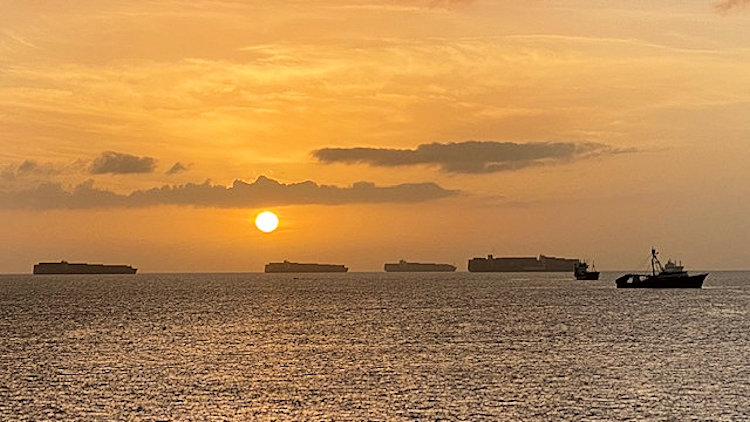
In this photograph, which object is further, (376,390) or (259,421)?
(376,390)

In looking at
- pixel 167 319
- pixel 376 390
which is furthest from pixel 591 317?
pixel 376 390

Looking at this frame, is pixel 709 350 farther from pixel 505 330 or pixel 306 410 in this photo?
pixel 306 410

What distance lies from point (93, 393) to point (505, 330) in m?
84.3

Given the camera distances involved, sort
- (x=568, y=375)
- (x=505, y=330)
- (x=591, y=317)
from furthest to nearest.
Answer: (x=591, y=317), (x=505, y=330), (x=568, y=375)

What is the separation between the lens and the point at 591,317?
633 ft

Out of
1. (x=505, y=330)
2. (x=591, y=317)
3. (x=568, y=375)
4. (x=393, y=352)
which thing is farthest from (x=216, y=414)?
(x=591, y=317)

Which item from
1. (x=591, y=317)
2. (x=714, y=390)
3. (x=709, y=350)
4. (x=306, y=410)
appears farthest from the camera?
(x=591, y=317)

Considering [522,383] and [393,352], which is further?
[393,352]

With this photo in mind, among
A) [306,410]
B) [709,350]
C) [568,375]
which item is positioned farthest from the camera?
[709,350]

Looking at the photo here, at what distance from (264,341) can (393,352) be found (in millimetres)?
27476

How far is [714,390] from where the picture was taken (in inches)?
3479

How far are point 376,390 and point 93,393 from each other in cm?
2493

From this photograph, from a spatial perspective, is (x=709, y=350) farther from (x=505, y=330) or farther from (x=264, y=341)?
(x=264, y=341)

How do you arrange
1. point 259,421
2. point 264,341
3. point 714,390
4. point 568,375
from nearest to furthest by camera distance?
point 259,421 < point 714,390 < point 568,375 < point 264,341
